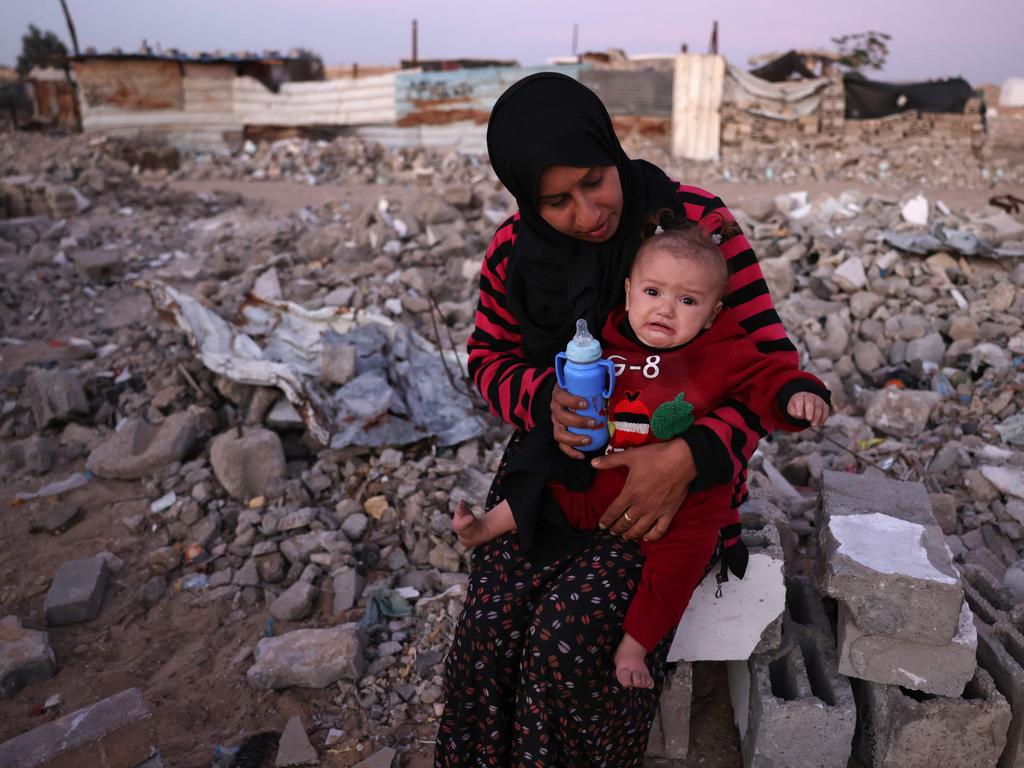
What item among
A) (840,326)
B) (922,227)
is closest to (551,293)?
(840,326)

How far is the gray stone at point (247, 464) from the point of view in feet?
11.8

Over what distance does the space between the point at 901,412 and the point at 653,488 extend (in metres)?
2.82

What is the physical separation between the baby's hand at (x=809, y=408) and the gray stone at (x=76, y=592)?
275 centimetres

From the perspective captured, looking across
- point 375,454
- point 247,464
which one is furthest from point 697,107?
point 247,464

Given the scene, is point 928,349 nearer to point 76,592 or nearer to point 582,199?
point 582,199

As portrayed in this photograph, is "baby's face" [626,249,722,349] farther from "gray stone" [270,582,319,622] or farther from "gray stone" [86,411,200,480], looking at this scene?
"gray stone" [86,411,200,480]

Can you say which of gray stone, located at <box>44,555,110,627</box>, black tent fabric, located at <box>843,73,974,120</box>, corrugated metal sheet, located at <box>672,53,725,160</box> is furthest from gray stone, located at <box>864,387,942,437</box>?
black tent fabric, located at <box>843,73,974,120</box>

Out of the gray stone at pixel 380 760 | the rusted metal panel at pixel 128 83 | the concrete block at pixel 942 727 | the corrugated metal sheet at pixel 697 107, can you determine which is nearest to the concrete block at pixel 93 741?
the gray stone at pixel 380 760

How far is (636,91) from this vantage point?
13.8 metres

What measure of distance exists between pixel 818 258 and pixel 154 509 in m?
5.12

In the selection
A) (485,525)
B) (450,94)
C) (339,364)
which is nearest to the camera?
(485,525)

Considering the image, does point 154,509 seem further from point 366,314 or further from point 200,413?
point 366,314

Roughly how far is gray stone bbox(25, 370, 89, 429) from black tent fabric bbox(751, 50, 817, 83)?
1312 centimetres

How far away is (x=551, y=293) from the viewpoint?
6.76 ft
